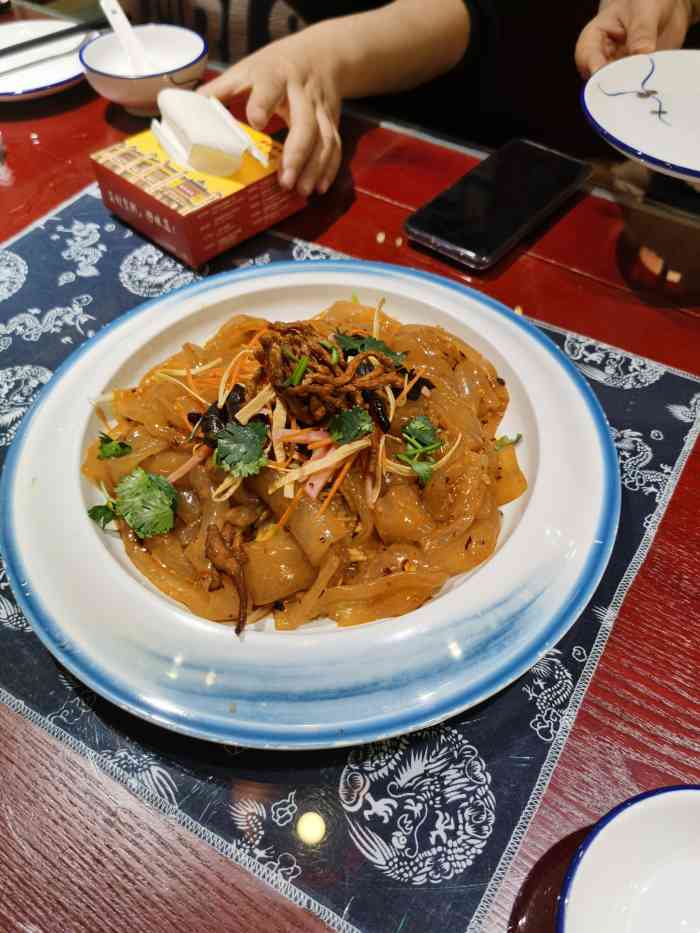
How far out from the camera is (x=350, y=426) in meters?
1.34

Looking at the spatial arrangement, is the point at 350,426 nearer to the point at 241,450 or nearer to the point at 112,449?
the point at 241,450

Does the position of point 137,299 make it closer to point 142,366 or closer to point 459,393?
point 142,366

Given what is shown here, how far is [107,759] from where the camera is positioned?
1176 mm

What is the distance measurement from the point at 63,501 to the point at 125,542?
149 mm

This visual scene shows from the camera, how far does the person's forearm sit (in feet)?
8.81

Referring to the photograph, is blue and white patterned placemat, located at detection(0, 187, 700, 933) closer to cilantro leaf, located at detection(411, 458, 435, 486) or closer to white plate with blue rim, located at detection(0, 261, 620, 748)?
white plate with blue rim, located at detection(0, 261, 620, 748)

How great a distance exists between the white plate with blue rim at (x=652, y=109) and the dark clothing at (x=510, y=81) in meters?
Result: 1.18

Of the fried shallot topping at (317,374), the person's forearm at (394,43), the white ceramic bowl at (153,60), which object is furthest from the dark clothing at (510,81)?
the fried shallot topping at (317,374)

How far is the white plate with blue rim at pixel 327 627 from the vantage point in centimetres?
108

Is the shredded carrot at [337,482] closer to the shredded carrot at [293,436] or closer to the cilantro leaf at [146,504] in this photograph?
the shredded carrot at [293,436]

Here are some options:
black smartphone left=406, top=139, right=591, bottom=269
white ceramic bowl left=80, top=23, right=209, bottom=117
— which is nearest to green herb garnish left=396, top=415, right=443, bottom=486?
black smartphone left=406, top=139, right=591, bottom=269

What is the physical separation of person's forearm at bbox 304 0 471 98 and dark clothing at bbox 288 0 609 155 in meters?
0.12

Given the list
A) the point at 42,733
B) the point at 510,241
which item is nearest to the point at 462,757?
the point at 42,733

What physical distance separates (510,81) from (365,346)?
2.59 metres
